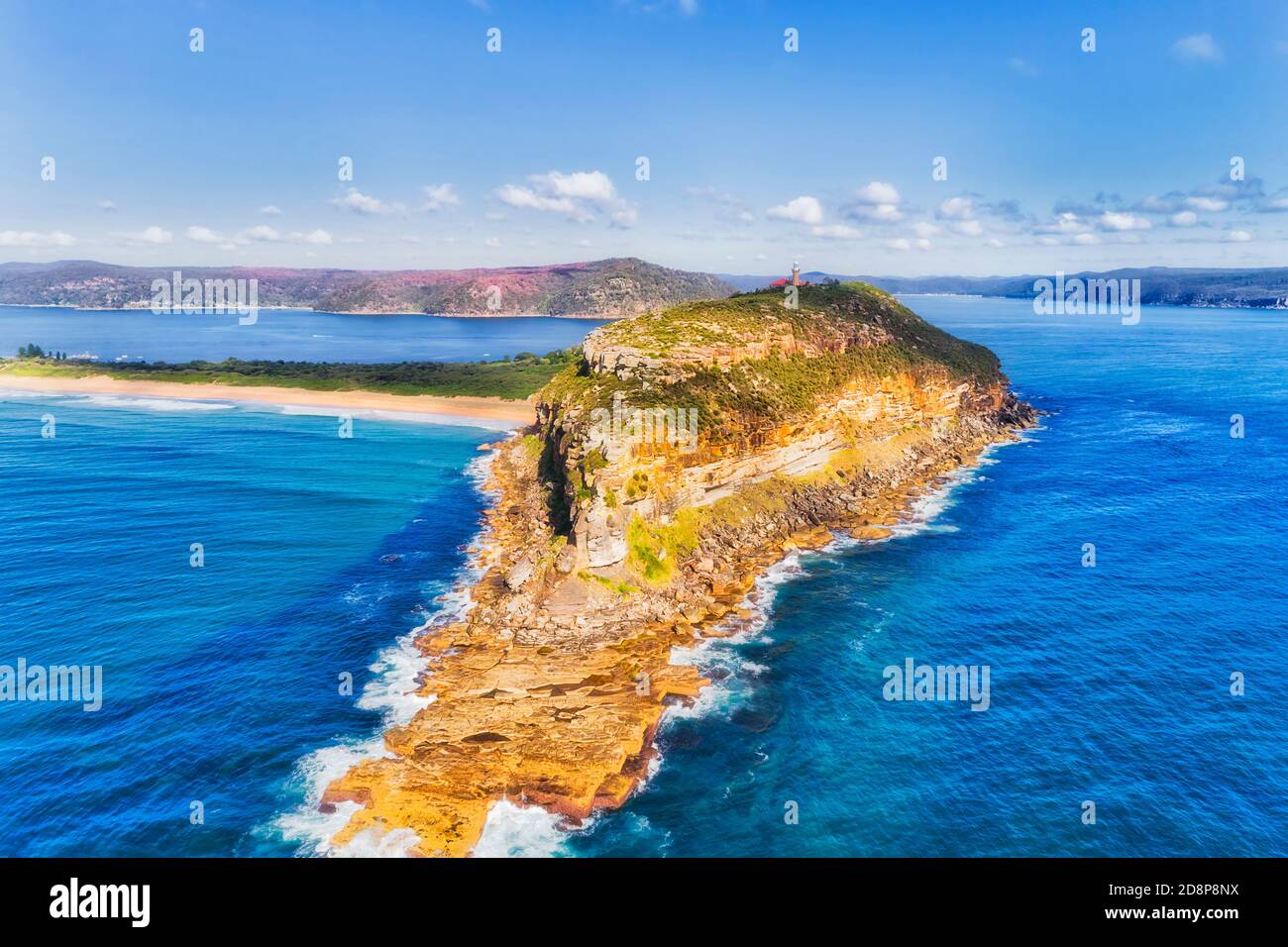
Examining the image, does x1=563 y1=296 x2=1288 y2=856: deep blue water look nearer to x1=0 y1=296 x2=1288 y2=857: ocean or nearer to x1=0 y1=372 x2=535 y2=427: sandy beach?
x1=0 y1=296 x2=1288 y2=857: ocean

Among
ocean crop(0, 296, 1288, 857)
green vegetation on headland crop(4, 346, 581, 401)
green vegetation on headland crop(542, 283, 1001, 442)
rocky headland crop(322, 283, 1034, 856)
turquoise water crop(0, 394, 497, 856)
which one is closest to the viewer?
ocean crop(0, 296, 1288, 857)

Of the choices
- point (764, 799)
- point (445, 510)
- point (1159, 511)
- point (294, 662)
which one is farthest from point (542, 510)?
point (1159, 511)

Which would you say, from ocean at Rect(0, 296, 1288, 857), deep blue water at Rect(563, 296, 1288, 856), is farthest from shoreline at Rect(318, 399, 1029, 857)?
deep blue water at Rect(563, 296, 1288, 856)

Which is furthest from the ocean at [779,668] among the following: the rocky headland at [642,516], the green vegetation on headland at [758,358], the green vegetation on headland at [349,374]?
the green vegetation on headland at [349,374]

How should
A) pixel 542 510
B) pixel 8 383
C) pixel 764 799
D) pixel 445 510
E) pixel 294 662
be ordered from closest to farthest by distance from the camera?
pixel 764 799 < pixel 294 662 < pixel 542 510 < pixel 445 510 < pixel 8 383

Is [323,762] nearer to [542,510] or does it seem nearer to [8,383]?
[542,510]
